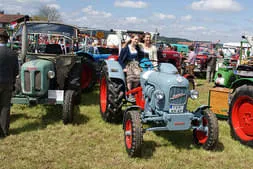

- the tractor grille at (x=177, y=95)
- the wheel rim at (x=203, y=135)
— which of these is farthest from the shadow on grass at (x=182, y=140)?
the tractor grille at (x=177, y=95)

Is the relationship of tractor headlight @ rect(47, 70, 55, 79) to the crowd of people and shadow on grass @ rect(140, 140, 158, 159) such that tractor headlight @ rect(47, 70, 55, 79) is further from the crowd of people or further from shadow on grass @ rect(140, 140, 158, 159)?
shadow on grass @ rect(140, 140, 158, 159)

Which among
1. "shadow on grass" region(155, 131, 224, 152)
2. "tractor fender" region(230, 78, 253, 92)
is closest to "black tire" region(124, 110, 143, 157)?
"shadow on grass" region(155, 131, 224, 152)

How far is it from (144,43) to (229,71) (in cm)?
207

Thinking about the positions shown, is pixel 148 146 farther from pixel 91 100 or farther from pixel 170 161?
pixel 91 100

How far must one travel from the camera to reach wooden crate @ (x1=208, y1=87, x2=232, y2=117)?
18.7 feet

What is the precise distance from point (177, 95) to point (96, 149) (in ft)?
4.39

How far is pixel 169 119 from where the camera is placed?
12.7ft

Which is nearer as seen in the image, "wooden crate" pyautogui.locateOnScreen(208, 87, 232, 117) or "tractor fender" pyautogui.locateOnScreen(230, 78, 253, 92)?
"tractor fender" pyautogui.locateOnScreen(230, 78, 253, 92)

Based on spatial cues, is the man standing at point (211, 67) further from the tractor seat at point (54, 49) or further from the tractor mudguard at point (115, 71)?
the tractor mudguard at point (115, 71)

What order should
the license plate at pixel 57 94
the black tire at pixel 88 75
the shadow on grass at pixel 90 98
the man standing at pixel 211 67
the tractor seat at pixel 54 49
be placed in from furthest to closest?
the man standing at pixel 211 67, the black tire at pixel 88 75, the shadow on grass at pixel 90 98, the tractor seat at pixel 54 49, the license plate at pixel 57 94

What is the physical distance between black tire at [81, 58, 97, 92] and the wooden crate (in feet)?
11.1

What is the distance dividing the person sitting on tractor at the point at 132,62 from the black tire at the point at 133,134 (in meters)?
1.04

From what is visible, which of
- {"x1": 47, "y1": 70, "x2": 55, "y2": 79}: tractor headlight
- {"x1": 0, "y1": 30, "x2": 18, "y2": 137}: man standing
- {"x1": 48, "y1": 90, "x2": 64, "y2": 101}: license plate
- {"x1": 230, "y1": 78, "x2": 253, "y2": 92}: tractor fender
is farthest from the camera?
{"x1": 47, "y1": 70, "x2": 55, "y2": 79}: tractor headlight

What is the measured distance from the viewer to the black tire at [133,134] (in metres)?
3.72
